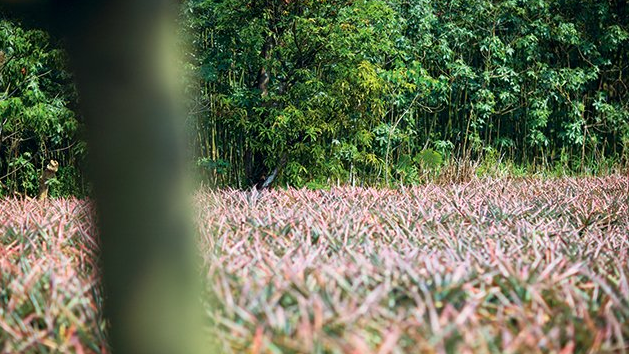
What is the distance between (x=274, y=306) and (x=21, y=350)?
36 cm

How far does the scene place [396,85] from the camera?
698cm

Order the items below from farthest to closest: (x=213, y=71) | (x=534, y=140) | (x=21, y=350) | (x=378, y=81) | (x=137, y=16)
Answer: (x=534, y=140) < (x=213, y=71) < (x=378, y=81) < (x=21, y=350) < (x=137, y=16)

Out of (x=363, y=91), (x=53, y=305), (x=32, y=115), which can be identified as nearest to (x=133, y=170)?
(x=53, y=305)

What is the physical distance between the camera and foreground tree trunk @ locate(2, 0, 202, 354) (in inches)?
33.2

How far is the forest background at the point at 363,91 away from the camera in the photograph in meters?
5.95

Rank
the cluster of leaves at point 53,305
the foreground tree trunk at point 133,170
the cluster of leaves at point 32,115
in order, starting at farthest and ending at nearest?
1. the cluster of leaves at point 32,115
2. the cluster of leaves at point 53,305
3. the foreground tree trunk at point 133,170

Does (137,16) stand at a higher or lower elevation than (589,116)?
higher

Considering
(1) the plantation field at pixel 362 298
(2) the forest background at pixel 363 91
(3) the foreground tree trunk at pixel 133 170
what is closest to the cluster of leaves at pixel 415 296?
(1) the plantation field at pixel 362 298

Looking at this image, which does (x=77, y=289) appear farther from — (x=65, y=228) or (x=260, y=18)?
(x=260, y=18)

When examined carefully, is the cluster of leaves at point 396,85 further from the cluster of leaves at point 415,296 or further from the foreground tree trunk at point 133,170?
the foreground tree trunk at point 133,170

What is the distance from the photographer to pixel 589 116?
879 cm

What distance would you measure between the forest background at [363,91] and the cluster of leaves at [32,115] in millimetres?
21

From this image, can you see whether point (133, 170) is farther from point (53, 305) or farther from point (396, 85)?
point (396, 85)

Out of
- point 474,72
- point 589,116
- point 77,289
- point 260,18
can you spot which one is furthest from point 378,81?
point 77,289
